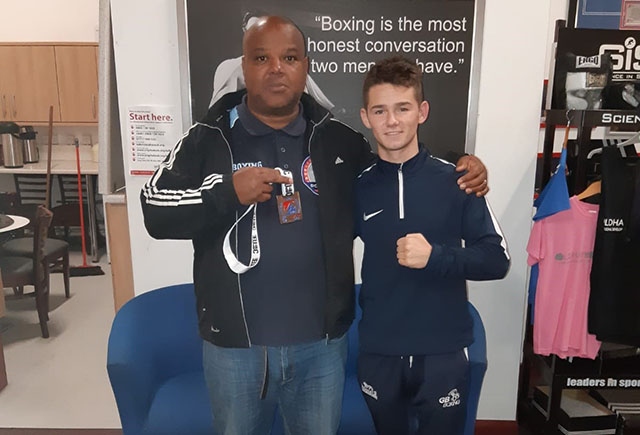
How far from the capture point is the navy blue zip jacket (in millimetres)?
1514

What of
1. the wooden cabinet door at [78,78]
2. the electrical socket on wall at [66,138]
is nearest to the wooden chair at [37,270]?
the wooden cabinet door at [78,78]

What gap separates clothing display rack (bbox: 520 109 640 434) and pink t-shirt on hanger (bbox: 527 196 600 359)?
10 centimetres

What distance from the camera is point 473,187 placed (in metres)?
1.50

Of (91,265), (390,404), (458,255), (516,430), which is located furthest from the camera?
(91,265)

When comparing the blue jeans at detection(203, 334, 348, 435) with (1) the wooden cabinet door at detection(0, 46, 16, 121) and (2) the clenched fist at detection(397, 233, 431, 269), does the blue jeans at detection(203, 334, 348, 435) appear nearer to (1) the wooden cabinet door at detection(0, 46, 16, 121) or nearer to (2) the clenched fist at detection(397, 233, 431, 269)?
→ (2) the clenched fist at detection(397, 233, 431, 269)

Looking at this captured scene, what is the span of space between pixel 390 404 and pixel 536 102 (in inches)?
55.4

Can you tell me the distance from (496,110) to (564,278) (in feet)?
2.36

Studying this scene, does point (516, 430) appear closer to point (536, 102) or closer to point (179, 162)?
point (536, 102)

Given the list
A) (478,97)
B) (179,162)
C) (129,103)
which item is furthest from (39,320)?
(478,97)

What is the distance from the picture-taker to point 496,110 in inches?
90.5

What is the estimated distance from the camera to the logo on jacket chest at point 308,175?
151 centimetres

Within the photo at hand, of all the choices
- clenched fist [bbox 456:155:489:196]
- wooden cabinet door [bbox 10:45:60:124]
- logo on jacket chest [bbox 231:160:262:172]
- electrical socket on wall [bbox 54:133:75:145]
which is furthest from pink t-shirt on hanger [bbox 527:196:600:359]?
electrical socket on wall [bbox 54:133:75:145]

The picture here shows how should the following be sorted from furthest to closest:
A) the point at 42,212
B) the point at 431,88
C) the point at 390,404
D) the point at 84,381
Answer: the point at 42,212, the point at 84,381, the point at 431,88, the point at 390,404

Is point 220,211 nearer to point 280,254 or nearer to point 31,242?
point 280,254
